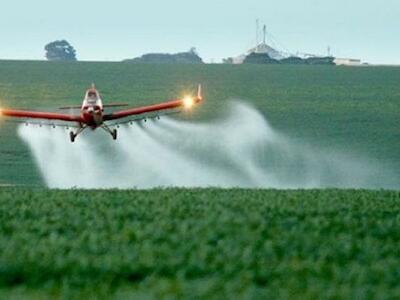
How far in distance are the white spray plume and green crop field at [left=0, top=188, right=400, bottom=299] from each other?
62.2 metres

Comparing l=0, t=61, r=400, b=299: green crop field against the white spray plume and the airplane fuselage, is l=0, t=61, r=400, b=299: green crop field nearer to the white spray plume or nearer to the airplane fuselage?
the airplane fuselage

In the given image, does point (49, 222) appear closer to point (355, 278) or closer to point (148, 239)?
point (148, 239)

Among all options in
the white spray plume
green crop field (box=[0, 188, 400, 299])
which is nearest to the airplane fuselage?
green crop field (box=[0, 188, 400, 299])

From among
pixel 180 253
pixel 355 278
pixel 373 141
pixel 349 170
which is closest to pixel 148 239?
pixel 180 253

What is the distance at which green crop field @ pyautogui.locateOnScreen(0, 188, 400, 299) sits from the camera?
2909 centimetres

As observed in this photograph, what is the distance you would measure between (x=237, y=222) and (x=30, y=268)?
30.2 feet

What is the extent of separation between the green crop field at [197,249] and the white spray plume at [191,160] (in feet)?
204

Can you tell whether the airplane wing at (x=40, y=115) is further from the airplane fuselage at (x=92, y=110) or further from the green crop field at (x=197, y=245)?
the green crop field at (x=197, y=245)

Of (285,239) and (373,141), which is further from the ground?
(285,239)

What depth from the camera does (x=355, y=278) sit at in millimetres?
30344

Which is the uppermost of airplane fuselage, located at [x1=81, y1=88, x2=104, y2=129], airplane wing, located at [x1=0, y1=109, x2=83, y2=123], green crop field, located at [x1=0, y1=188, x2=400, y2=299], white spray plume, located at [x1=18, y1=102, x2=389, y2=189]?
green crop field, located at [x1=0, y1=188, x2=400, y2=299]

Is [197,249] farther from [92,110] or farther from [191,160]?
[191,160]

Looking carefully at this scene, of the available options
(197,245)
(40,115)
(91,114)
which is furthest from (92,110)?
(197,245)

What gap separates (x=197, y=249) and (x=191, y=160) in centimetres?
10532
